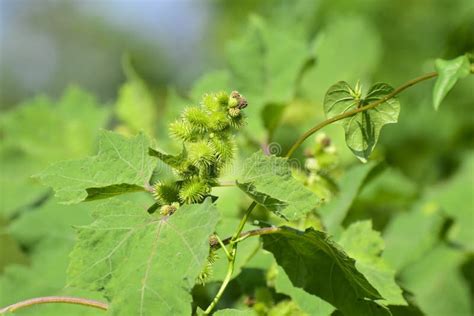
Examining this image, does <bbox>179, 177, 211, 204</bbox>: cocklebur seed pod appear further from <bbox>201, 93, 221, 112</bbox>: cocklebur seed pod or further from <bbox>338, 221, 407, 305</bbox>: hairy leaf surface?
<bbox>338, 221, 407, 305</bbox>: hairy leaf surface

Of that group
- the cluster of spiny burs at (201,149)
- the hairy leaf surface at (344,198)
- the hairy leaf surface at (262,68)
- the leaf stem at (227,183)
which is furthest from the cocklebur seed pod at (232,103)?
the hairy leaf surface at (262,68)

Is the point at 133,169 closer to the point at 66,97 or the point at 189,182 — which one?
the point at 189,182

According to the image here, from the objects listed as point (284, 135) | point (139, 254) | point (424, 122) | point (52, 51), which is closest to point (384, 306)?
point (139, 254)

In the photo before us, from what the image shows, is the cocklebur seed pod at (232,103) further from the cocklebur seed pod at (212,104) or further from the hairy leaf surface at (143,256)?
the hairy leaf surface at (143,256)

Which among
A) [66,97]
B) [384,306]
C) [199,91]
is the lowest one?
[384,306]

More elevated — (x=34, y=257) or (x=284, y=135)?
(x=284, y=135)

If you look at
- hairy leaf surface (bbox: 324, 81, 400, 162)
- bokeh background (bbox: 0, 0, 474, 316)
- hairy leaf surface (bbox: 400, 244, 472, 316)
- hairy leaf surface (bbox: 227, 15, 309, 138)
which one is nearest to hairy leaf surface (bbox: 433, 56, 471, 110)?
hairy leaf surface (bbox: 324, 81, 400, 162)
